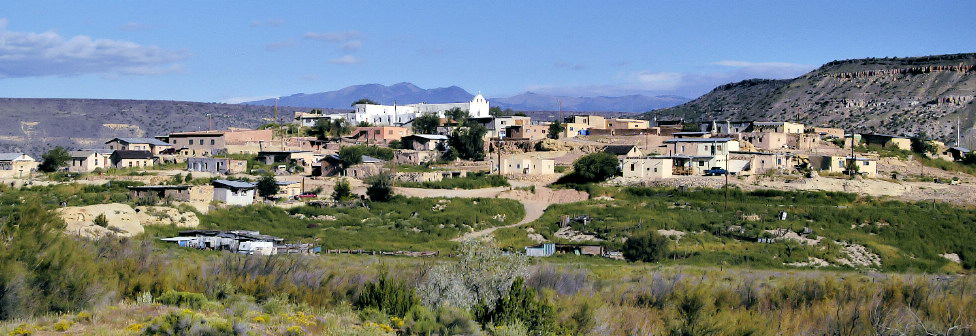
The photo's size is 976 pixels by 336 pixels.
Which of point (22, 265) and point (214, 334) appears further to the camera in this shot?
point (22, 265)

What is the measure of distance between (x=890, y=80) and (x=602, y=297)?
87.7m

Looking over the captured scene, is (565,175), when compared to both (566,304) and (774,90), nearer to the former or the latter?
(566,304)

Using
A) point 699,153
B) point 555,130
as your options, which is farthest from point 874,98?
point 699,153

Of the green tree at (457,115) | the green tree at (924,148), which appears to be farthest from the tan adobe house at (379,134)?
the green tree at (924,148)

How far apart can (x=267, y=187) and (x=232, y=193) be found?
64.8 inches

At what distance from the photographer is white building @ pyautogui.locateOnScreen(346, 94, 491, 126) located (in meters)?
74.1

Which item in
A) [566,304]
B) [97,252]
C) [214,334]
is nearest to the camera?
[214,334]

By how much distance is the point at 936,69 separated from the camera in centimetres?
9681

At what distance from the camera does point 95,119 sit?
11775 cm

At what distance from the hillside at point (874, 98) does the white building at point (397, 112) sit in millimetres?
27455

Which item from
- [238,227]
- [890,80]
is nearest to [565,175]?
[238,227]

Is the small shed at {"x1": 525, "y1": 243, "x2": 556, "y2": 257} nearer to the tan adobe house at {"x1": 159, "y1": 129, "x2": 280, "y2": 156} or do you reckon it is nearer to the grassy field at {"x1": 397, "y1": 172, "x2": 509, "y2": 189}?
the grassy field at {"x1": 397, "y1": 172, "x2": 509, "y2": 189}

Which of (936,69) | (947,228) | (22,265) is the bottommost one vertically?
(947,228)

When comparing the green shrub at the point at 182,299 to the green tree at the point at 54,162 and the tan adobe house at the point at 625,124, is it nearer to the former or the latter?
the green tree at the point at 54,162
